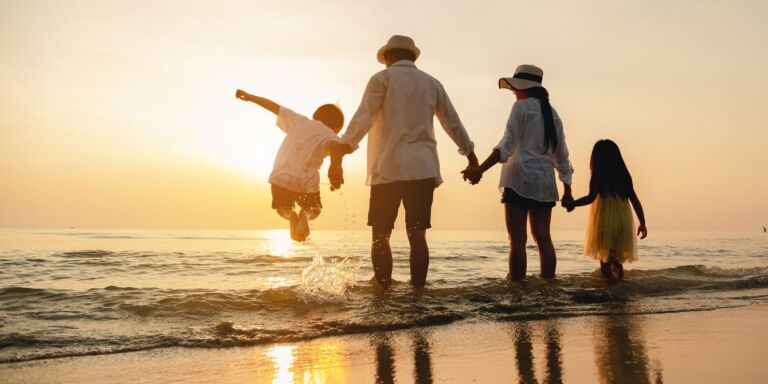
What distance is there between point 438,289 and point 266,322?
6.84 feet

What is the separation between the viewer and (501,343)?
11.4ft

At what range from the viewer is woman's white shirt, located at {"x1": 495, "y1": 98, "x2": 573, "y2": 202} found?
248 inches

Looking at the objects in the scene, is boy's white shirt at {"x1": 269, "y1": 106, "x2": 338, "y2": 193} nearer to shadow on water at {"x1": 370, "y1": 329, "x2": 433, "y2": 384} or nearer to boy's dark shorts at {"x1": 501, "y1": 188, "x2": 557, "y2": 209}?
boy's dark shorts at {"x1": 501, "y1": 188, "x2": 557, "y2": 209}

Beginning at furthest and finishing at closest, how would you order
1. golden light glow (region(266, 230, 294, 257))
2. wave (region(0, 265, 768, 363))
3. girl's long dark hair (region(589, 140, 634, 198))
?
golden light glow (region(266, 230, 294, 257)), girl's long dark hair (region(589, 140, 634, 198)), wave (region(0, 265, 768, 363))

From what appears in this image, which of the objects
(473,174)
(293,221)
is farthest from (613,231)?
(293,221)

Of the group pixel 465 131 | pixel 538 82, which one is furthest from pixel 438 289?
pixel 538 82

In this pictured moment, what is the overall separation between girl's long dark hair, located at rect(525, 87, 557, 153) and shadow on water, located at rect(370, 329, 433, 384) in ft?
10.6

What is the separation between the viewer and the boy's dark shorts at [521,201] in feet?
20.7

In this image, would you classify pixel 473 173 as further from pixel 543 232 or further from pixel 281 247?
pixel 281 247

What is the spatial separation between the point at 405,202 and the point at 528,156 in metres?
1.50

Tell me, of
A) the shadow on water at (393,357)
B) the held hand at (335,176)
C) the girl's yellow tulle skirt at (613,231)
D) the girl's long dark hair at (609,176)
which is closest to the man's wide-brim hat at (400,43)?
the held hand at (335,176)

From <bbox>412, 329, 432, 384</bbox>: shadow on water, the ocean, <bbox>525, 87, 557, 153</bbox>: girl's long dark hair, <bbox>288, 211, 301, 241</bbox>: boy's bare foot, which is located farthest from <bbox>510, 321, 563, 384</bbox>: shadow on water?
<bbox>288, 211, 301, 241</bbox>: boy's bare foot

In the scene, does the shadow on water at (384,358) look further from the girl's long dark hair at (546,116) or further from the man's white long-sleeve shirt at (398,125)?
the girl's long dark hair at (546,116)

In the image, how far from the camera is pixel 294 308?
205 inches
